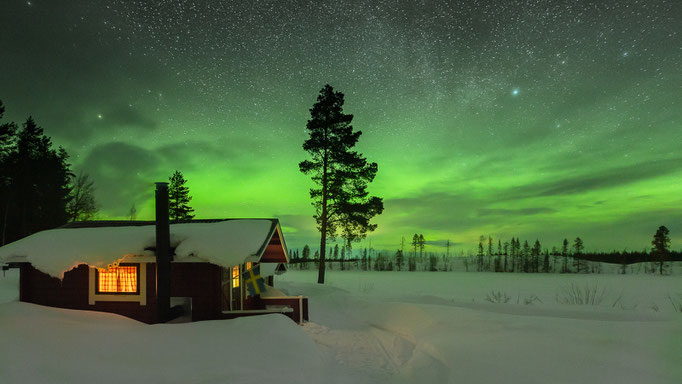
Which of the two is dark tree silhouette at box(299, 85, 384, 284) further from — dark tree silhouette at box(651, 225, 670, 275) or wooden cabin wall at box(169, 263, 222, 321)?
dark tree silhouette at box(651, 225, 670, 275)

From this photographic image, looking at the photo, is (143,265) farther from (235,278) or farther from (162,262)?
(235,278)

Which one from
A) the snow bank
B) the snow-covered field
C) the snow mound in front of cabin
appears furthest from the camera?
the snow bank

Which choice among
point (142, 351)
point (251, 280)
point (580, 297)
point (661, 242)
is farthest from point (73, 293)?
point (661, 242)

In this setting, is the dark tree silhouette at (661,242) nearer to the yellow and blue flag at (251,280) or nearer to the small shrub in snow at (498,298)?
the small shrub in snow at (498,298)

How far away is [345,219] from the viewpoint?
75.5 ft

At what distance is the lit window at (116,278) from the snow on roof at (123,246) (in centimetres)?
105

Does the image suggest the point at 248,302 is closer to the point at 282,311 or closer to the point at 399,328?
the point at 282,311

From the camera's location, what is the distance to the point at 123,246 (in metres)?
9.69

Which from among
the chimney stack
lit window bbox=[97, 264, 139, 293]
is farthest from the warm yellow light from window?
the chimney stack

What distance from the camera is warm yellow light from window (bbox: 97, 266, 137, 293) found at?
10.4m

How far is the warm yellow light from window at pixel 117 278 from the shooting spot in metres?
10.4

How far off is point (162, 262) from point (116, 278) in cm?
245

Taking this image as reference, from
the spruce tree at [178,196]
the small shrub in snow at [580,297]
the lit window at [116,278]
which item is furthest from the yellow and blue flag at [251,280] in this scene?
the spruce tree at [178,196]

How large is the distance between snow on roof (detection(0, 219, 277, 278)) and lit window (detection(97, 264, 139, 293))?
1050 mm
